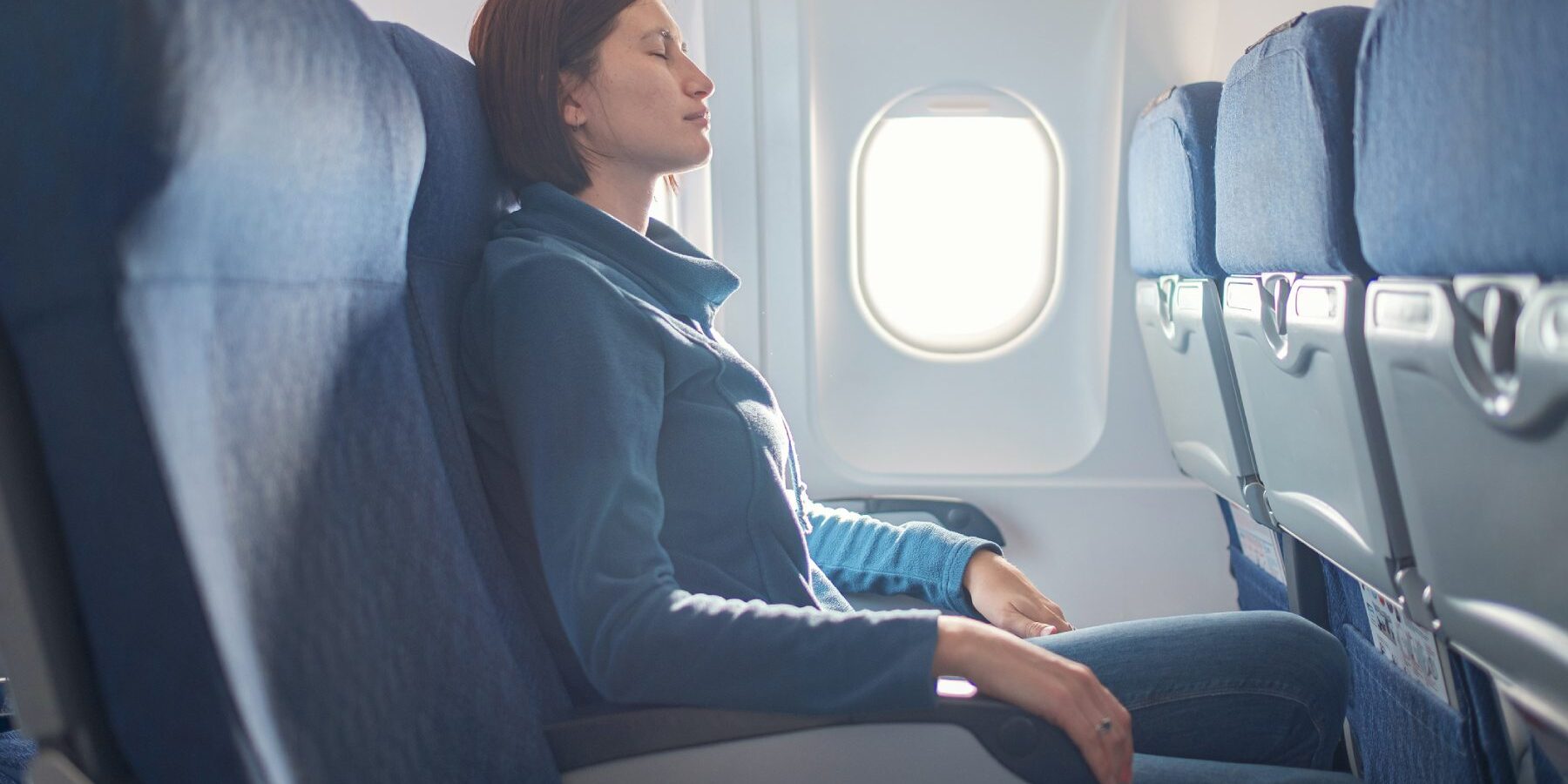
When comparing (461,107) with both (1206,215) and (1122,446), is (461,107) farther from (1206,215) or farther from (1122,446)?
(1122,446)

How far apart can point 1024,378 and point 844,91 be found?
75 centimetres

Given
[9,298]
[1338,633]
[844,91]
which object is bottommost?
[1338,633]

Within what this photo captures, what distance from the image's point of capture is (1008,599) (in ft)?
4.56

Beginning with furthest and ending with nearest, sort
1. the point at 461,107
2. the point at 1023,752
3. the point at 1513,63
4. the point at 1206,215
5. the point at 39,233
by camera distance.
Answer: the point at 1206,215 → the point at 461,107 → the point at 1023,752 → the point at 1513,63 → the point at 39,233

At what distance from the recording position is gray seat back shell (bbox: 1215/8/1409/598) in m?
1.22

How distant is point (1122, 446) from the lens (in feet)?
8.66

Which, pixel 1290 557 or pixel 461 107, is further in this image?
pixel 1290 557

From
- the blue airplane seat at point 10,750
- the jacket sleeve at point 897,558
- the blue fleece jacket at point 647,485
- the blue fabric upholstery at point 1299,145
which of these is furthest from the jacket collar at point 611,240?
the blue airplane seat at point 10,750

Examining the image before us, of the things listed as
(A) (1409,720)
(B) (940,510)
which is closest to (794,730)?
(A) (1409,720)

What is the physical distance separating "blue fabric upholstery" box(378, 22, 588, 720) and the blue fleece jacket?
2 centimetres

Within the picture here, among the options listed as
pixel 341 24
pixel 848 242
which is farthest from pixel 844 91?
pixel 341 24

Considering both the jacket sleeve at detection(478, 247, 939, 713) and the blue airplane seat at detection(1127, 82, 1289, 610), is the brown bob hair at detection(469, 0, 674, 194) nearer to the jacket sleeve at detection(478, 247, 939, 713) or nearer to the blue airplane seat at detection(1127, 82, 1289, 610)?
the jacket sleeve at detection(478, 247, 939, 713)

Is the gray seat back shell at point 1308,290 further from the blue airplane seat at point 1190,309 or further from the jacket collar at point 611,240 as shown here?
the jacket collar at point 611,240

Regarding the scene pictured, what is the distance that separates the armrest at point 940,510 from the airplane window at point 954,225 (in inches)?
14.7
